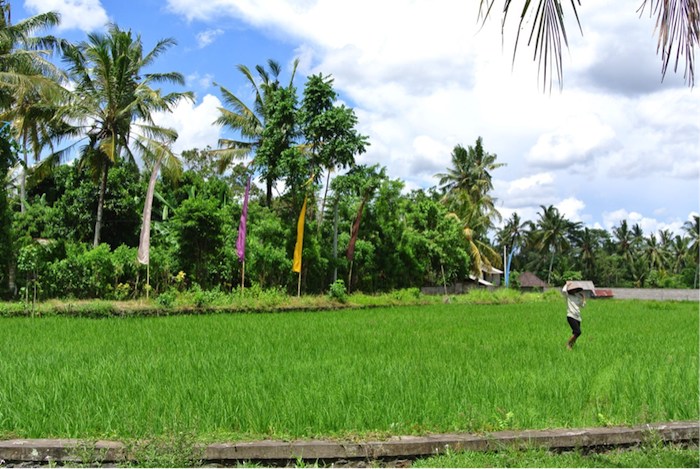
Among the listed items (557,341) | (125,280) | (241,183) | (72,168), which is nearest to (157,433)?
(557,341)

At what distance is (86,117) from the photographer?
696 inches

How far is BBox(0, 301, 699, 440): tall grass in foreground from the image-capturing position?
3781 mm

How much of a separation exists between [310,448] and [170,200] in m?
20.9

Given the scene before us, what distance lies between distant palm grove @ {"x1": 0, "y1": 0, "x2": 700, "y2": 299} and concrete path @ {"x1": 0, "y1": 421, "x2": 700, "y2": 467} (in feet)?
32.7

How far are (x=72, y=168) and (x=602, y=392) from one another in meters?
20.7

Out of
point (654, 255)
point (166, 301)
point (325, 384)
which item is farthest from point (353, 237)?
point (654, 255)

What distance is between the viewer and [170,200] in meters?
22.9

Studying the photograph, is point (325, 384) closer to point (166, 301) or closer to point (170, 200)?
point (166, 301)

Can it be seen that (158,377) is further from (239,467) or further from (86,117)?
(86,117)

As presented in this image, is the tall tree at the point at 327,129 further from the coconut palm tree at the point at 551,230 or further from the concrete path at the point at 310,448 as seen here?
the coconut palm tree at the point at 551,230

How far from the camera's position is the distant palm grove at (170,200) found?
15625 millimetres

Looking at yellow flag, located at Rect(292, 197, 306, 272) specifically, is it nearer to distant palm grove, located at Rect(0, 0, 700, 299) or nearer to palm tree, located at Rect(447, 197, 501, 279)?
distant palm grove, located at Rect(0, 0, 700, 299)

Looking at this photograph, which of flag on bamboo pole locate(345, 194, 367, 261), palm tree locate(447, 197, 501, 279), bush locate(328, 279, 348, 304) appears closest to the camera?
bush locate(328, 279, 348, 304)

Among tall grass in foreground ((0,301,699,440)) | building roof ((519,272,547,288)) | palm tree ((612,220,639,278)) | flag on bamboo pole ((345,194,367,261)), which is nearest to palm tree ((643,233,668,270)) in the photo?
palm tree ((612,220,639,278))
